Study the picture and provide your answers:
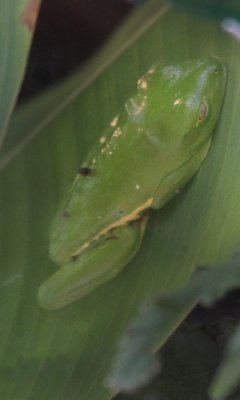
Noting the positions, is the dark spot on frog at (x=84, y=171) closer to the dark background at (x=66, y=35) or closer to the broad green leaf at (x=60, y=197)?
the broad green leaf at (x=60, y=197)

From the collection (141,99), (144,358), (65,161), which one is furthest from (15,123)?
(144,358)

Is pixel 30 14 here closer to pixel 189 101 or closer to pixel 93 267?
pixel 189 101

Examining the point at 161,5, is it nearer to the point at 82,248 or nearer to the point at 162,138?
the point at 162,138

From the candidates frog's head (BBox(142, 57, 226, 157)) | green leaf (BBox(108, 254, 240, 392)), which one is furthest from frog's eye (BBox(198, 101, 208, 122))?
green leaf (BBox(108, 254, 240, 392))

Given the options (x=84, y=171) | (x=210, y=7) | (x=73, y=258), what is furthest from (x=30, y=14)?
(x=210, y=7)

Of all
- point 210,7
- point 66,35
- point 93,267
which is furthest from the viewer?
point 66,35

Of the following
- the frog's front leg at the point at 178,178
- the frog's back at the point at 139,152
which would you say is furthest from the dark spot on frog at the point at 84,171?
the frog's front leg at the point at 178,178

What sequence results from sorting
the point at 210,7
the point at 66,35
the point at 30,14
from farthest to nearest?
1. the point at 66,35
2. the point at 30,14
3. the point at 210,7

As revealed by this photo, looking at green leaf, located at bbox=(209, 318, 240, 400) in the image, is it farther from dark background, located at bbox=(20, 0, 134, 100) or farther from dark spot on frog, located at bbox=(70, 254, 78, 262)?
dark background, located at bbox=(20, 0, 134, 100)
